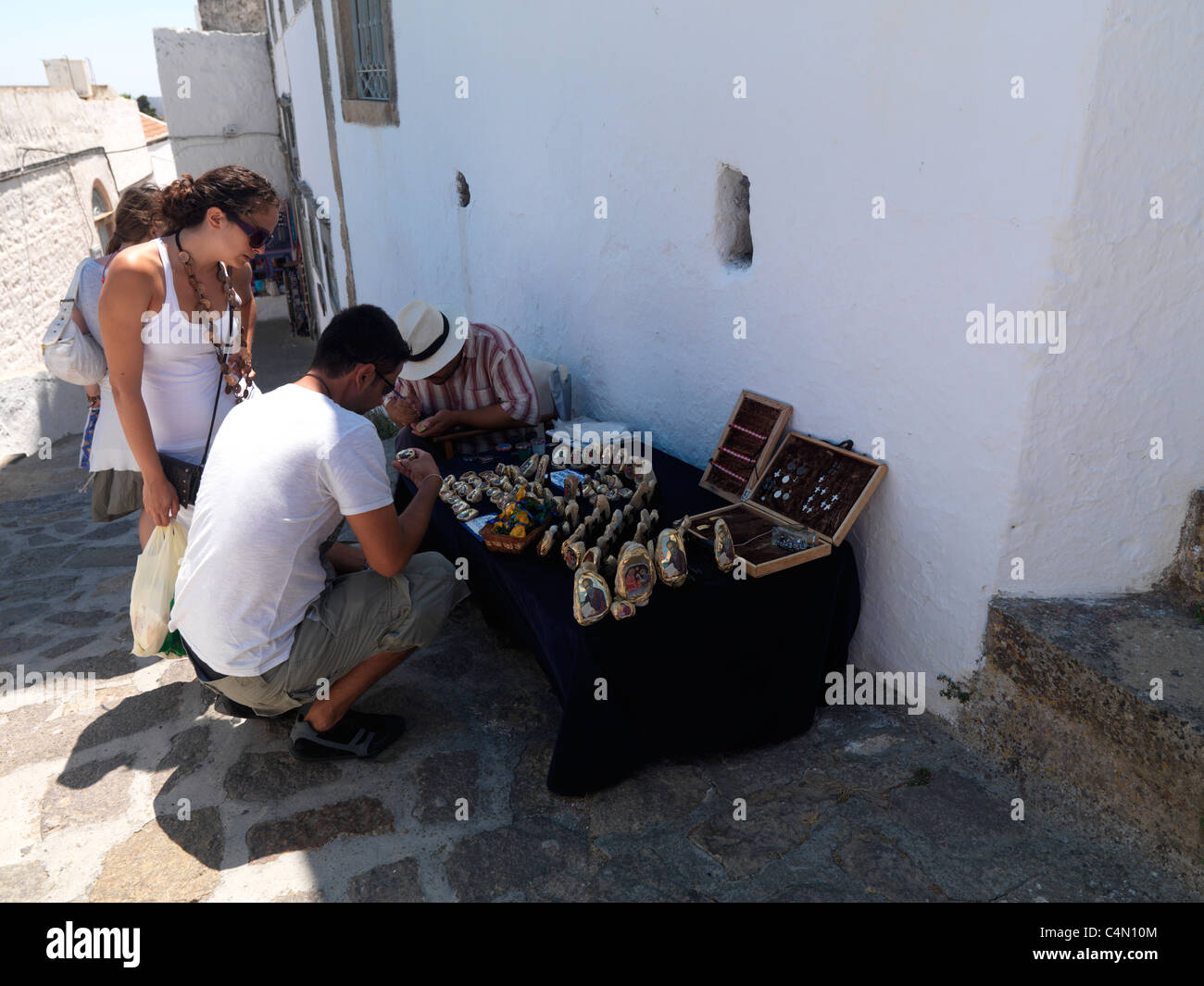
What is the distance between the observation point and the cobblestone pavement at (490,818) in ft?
7.09

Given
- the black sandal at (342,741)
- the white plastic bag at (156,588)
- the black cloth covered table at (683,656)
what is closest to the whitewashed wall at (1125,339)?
the black cloth covered table at (683,656)

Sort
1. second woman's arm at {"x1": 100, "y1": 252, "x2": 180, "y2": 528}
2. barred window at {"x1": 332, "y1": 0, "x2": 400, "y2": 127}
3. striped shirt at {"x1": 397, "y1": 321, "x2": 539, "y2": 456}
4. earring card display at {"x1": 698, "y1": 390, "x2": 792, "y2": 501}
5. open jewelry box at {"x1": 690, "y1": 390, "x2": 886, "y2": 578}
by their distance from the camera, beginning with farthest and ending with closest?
barred window at {"x1": 332, "y1": 0, "x2": 400, "y2": 127}, striped shirt at {"x1": 397, "y1": 321, "x2": 539, "y2": 456}, earring card display at {"x1": 698, "y1": 390, "x2": 792, "y2": 501}, second woman's arm at {"x1": 100, "y1": 252, "x2": 180, "y2": 528}, open jewelry box at {"x1": 690, "y1": 390, "x2": 886, "y2": 578}

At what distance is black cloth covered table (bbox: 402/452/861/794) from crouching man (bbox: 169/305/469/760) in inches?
14.8

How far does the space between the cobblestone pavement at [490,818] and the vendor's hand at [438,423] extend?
1020mm

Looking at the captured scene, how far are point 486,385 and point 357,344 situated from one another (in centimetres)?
127

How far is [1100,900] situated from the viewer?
2027 mm

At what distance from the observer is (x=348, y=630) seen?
8.44ft

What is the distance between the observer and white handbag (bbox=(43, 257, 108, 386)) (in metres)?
Answer: 2.89

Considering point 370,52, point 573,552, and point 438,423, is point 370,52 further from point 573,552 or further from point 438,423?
point 573,552

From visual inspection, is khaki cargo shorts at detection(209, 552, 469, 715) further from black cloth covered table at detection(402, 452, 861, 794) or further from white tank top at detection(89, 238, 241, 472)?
white tank top at detection(89, 238, 241, 472)

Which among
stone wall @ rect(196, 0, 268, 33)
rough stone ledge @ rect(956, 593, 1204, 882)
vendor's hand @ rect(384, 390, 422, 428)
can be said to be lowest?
rough stone ledge @ rect(956, 593, 1204, 882)

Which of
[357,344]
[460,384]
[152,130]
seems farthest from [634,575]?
[152,130]

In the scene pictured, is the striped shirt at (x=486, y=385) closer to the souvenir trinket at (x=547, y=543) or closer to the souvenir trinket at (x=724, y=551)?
the souvenir trinket at (x=547, y=543)

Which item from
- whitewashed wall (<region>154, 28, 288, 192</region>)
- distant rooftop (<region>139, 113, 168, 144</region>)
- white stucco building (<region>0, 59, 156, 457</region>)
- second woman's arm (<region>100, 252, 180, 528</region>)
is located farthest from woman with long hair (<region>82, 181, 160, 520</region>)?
distant rooftop (<region>139, 113, 168, 144</region>)
